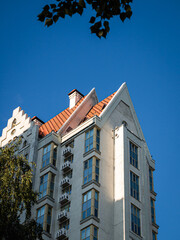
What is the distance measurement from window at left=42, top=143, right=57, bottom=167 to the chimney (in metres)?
12.3

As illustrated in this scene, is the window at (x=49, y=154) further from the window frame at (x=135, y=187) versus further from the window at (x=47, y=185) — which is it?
the window frame at (x=135, y=187)

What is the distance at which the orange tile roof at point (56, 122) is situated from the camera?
6431 cm

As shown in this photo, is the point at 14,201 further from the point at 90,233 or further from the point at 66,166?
the point at 66,166

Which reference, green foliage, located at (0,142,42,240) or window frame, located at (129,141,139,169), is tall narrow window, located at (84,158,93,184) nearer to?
window frame, located at (129,141,139,169)

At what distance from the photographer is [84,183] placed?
53812 mm

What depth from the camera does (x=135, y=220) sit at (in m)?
52.5

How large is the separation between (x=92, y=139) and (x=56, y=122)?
10.8 metres

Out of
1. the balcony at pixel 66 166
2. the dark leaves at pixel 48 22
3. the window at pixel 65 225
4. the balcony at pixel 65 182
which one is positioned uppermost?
the balcony at pixel 66 166

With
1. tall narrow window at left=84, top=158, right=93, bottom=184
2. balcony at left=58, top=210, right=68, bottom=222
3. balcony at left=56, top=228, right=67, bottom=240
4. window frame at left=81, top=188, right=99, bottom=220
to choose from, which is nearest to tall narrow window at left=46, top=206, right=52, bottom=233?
balcony at left=58, top=210, right=68, bottom=222

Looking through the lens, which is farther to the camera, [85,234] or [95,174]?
[95,174]

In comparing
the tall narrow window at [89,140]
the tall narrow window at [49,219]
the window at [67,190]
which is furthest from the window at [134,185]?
the tall narrow window at [49,219]

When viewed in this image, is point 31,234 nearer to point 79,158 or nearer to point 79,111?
point 79,158

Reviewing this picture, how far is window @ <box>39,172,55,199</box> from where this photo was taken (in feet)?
183

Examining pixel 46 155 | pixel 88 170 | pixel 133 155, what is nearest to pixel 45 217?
pixel 88 170
